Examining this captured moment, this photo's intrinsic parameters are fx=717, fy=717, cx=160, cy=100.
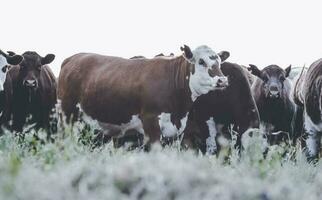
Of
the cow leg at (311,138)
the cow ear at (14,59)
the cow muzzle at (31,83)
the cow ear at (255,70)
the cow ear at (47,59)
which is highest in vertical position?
the cow ear at (14,59)

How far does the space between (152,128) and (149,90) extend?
686 mm

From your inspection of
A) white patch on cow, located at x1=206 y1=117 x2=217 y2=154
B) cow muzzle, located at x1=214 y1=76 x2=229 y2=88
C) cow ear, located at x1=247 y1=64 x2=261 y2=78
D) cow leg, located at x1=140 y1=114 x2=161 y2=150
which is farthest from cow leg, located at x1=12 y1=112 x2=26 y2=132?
cow ear, located at x1=247 y1=64 x2=261 y2=78

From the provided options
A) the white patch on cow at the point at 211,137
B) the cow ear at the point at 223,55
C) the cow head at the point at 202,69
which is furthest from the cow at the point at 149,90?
the white patch on cow at the point at 211,137

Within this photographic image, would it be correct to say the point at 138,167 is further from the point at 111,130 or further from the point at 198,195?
the point at 111,130

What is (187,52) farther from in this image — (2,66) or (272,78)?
(272,78)

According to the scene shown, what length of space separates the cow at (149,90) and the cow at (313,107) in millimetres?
1698

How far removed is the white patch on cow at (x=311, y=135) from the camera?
1248cm

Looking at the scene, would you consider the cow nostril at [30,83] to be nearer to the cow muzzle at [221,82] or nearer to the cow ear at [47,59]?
the cow ear at [47,59]

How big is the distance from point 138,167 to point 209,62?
7943 mm

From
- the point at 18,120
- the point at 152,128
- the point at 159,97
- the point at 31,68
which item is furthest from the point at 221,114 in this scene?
the point at 18,120

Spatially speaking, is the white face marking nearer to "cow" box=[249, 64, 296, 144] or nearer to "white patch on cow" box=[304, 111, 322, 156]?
"white patch on cow" box=[304, 111, 322, 156]

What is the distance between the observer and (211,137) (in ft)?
44.2

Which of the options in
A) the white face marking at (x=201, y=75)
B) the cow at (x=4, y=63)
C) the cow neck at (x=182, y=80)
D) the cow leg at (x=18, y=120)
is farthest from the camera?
the cow leg at (x=18, y=120)

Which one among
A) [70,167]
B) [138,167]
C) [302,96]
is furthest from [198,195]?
[302,96]
